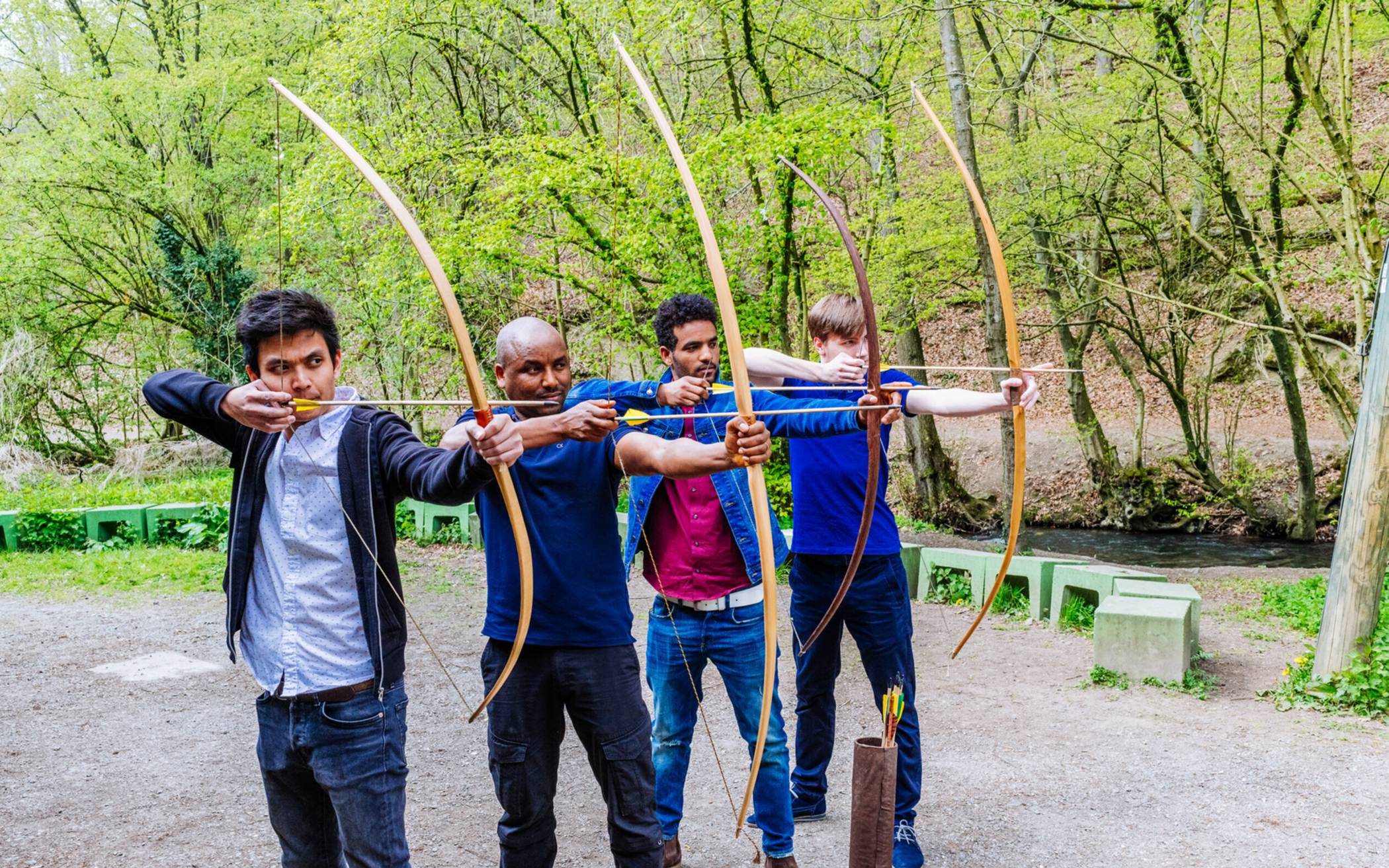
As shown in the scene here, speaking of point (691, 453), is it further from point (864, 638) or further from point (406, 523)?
point (406, 523)

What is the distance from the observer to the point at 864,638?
10.8ft

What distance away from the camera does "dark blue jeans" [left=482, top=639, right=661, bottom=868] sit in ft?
8.14

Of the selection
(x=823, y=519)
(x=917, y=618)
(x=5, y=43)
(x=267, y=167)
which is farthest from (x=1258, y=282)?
(x=5, y=43)

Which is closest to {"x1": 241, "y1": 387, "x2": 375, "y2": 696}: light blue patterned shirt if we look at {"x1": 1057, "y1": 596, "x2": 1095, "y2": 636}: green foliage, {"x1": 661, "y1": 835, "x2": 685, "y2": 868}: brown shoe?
{"x1": 661, "y1": 835, "x2": 685, "y2": 868}: brown shoe

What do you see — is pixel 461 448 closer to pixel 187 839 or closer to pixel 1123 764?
pixel 187 839

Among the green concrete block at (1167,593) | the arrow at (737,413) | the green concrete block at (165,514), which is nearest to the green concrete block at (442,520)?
the green concrete block at (165,514)

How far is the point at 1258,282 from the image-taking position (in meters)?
8.81

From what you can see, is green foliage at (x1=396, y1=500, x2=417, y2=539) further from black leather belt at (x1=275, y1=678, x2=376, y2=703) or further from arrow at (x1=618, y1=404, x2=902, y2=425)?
black leather belt at (x1=275, y1=678, x2=376, y2=703)

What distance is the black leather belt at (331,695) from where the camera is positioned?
217 cm

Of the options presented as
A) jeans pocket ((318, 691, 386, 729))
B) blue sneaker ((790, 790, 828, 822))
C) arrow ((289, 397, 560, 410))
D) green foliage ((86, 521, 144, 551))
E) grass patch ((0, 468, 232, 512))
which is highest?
arrow ((289, 397, 560, 410))

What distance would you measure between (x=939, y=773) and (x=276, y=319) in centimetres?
318

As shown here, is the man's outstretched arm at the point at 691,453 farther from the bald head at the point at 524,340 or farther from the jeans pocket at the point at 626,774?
the jeans pocket at the point at 626,774

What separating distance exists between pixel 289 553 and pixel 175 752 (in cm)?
310

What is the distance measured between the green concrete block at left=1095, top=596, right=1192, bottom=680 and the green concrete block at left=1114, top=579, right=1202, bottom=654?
194 millimetres
